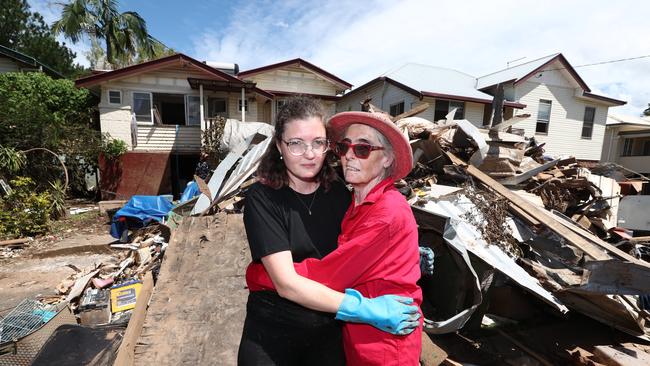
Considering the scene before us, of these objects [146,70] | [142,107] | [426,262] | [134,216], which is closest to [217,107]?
[142,107]

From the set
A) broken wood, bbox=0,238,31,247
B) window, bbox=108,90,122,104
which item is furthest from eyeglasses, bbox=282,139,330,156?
window, bbox=108,90,122,104

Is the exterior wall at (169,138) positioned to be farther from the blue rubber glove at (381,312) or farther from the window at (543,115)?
the window at (543,115)

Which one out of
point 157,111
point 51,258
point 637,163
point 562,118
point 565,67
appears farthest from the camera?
point 637,163

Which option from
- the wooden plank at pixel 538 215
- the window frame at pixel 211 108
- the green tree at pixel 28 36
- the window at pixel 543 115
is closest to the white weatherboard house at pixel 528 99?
the window at pixel 543 115

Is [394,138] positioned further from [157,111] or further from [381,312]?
[157,111]

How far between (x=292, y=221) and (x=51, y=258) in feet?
25.2

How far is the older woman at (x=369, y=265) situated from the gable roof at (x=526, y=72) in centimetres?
1725

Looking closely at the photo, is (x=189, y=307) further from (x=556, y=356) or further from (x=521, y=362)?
(x=556, y=356)

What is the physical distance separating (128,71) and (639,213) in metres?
15.8

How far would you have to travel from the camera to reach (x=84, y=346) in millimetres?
2846

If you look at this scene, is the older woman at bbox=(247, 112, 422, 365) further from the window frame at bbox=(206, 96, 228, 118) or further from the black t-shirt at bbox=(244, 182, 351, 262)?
the window frame at bbox=(206, 96, 228, 118)

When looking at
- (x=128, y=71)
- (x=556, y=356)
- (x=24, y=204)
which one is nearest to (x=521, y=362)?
(x=556, y=356)

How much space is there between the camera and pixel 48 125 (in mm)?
10516

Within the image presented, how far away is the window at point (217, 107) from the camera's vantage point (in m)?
15.0
